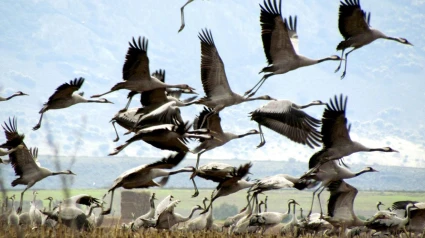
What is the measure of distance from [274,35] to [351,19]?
111cm

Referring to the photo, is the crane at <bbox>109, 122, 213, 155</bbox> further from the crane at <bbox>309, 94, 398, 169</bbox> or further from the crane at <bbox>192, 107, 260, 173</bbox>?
the crane at <bbox>309, 94, 398, 169</bbox>

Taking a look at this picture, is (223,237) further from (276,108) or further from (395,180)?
(395,180)

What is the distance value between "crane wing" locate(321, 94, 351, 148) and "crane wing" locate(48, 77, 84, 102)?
2973 millimetres

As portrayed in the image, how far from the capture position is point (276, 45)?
9.31 metres

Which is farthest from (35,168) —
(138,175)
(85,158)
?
(85,158)

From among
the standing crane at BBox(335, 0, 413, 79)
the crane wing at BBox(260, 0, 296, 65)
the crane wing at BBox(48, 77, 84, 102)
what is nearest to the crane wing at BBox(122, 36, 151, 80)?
the crane wing at BBox(48, 77, 84, 102)

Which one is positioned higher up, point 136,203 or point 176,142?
point 176,142

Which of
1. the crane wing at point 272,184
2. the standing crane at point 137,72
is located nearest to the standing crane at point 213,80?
the standing crane at point 137,72

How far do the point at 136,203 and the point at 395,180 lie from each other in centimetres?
3983

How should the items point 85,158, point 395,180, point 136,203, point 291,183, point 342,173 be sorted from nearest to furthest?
point 291,183 → point 342,173 → point 136,203 → point 395,180 → point 85,158

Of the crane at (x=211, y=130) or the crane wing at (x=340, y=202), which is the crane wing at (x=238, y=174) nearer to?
the crane at (x=211, y=130)

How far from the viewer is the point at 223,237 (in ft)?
25.6

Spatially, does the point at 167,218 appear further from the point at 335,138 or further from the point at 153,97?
the point at 335,138

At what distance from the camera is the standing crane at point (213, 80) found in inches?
350
